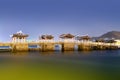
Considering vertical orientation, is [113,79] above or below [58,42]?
below

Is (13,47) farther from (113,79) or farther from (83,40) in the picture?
(113,79)

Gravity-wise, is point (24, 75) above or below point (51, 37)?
below

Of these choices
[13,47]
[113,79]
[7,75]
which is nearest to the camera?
[113,79]

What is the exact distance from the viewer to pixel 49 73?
29984mm

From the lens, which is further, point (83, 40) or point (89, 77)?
point (83, 40)

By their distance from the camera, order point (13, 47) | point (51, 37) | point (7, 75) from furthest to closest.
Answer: point (51, 37) < point (13, 47) < point (7, 75)

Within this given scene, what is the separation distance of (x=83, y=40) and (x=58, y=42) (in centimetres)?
812

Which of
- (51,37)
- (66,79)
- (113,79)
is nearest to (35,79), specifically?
(66,79)

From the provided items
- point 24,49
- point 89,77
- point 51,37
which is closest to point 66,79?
point 89,77

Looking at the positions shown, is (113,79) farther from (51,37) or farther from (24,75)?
(51,37)

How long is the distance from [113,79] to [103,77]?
4.86ft

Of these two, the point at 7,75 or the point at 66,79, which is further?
the point at 7,75

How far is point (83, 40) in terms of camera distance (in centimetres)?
7656

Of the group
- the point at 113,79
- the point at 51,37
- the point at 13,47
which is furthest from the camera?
the point at 51,37
